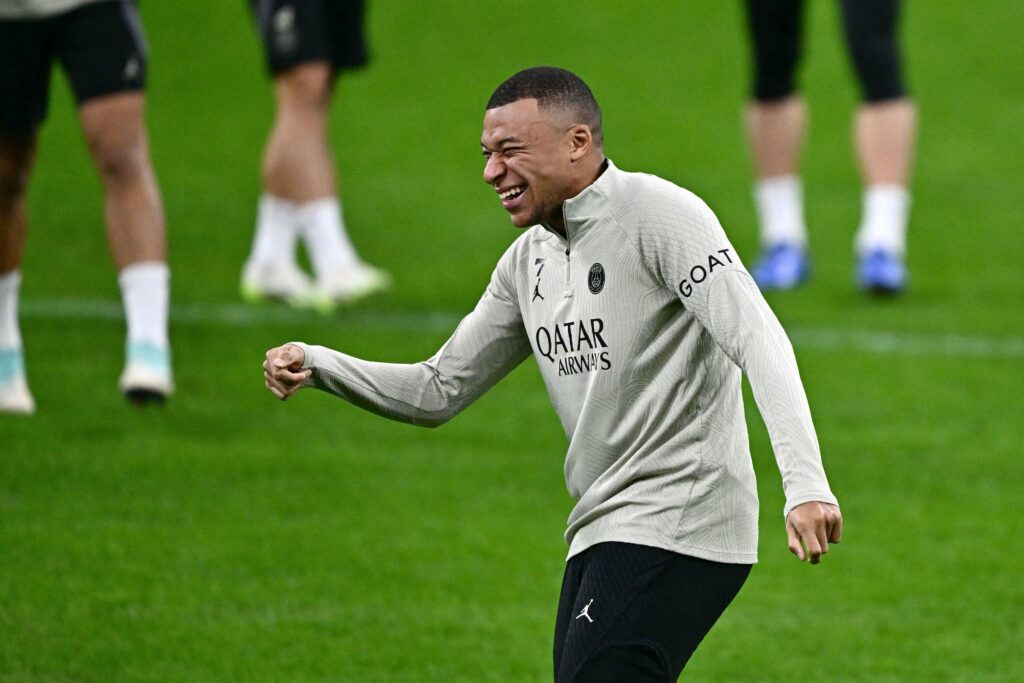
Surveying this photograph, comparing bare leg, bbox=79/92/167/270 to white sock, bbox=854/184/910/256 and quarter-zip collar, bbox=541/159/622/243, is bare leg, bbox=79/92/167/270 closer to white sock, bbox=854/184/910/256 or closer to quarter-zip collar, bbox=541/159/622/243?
quarter-zip collar, bbox=541/159/622/243

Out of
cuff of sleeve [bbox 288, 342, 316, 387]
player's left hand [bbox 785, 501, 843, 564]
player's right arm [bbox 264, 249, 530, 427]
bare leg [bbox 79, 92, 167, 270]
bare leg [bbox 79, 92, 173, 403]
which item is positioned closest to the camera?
player's left hand [bbox 785, 501, 843, 564]

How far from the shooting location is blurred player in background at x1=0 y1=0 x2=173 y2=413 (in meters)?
7.00

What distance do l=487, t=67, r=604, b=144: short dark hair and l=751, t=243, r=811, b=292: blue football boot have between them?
6271 millimetres

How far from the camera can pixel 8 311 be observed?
7246 mm

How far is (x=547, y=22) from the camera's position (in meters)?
18.1

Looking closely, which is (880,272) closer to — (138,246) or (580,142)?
(138,246)

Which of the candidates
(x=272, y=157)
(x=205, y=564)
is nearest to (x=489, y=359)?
(x=205, y=564)

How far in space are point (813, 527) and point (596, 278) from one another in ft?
2.55

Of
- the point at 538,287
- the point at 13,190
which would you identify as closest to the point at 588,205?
the point at 538,287

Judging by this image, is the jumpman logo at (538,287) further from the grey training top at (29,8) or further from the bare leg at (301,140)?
the bare leg at (301,140)

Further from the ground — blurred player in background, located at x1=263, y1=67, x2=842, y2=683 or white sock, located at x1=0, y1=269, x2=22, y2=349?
blurred player in background, located at x1=263, y1=67, x2=842, y2=683

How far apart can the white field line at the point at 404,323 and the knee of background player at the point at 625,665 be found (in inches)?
204

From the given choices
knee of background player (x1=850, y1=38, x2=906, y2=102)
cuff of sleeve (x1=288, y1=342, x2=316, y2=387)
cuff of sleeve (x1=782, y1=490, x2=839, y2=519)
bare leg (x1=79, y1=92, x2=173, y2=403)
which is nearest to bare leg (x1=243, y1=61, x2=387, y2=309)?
bare leg (x1=79, y1=92, x2=173, y2=403)

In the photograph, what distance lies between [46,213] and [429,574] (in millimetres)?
7345
